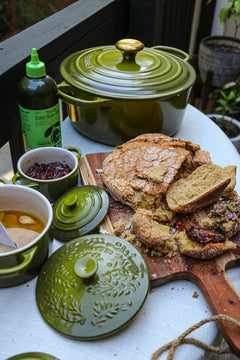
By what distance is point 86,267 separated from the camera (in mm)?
809

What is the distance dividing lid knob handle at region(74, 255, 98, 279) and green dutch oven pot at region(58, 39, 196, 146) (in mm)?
576

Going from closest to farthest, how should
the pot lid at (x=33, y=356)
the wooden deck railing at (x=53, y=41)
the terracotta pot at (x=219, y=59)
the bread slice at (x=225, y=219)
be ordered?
the pot lid at (x=33, y=356)
the bread slice at (x=225, y=219)
the wooden deck railing at (x=53, y=41)
the terracotta pot at (x=219, y=59)

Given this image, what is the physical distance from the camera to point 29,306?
84 centimetres

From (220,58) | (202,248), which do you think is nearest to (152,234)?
(202,248)

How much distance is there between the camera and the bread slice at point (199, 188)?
102 centimetres

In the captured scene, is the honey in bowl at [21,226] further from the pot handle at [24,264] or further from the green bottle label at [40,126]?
the green bottle label at [40,126]

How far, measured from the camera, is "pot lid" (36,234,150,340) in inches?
29.9

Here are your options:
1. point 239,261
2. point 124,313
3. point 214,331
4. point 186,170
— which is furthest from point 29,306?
point 186,170

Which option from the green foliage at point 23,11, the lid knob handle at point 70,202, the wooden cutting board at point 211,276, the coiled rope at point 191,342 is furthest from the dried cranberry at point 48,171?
the green foliage at point 23,11

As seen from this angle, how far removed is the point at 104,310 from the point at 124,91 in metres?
0.73

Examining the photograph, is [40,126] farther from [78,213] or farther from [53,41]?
[53,41]

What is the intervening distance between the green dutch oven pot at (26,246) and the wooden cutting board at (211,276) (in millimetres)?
204

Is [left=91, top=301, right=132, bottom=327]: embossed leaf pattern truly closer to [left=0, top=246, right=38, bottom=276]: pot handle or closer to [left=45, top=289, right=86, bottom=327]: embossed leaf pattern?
[left=45, top=289, right=86, bottom=327]: embossed leaf pattern

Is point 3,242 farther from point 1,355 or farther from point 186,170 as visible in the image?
point 186,170
